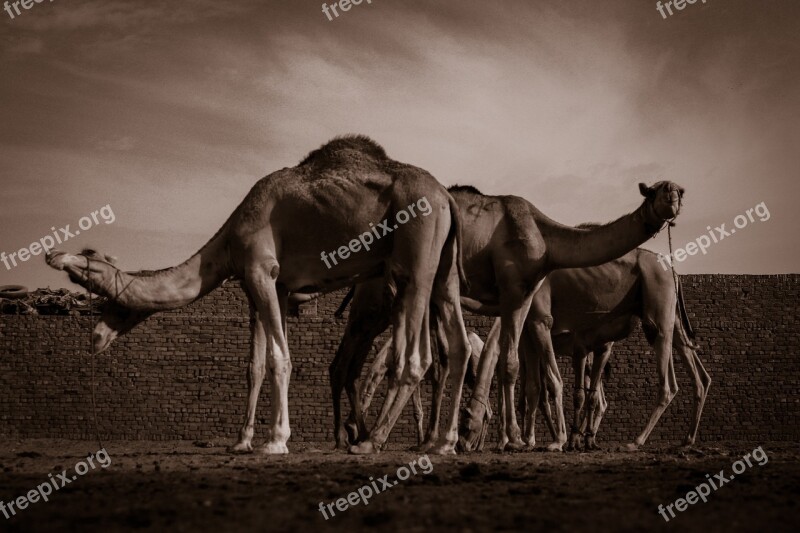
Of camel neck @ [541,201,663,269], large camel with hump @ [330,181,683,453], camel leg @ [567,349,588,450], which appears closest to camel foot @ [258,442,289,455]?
large camel with hump @ [330,181,683,453]

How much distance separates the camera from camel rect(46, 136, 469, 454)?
948 centimetres

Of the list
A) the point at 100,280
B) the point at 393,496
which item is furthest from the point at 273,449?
the point at 393,496

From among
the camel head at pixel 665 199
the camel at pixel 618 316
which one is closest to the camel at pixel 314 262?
the camel head at pixel 665 199

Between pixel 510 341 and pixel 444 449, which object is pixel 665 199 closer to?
pixel 510 341

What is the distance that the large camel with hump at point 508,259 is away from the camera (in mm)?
11156

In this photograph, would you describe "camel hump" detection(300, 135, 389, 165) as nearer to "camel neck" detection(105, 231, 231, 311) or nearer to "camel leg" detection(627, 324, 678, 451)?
"camel neck" detection(105, 231, 231, 311)

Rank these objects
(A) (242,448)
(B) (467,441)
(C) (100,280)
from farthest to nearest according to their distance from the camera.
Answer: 1. (B) (467,441)
2. (C) (100,280)
3. (A) (242,448)

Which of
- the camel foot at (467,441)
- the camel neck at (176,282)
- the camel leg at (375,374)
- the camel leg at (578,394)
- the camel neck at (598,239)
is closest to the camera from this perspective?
the camel neck at (176,282)

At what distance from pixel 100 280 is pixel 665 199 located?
5.82 m

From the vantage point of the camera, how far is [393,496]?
6.08m

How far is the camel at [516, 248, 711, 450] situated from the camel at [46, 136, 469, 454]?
383cm

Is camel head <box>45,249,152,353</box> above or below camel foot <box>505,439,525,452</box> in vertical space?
above

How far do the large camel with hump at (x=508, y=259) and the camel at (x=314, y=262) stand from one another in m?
1.22

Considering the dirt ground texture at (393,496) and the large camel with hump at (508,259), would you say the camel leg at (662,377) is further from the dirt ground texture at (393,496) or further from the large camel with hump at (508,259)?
the dirt ground texture at (393,496)
